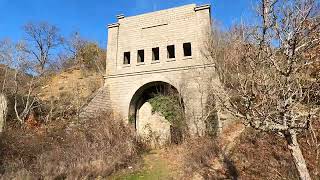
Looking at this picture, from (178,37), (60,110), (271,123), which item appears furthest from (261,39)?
(60,110)

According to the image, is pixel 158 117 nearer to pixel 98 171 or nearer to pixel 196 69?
pixel 196 69

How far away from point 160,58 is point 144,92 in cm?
270

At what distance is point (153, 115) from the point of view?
19.8 meters

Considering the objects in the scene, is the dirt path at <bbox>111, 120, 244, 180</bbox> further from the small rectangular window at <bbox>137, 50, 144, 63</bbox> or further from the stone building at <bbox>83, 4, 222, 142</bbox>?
the small rectangular window at <bbox>137, 50, 144, 63</bbox>

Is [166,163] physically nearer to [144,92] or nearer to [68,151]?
[68,151]

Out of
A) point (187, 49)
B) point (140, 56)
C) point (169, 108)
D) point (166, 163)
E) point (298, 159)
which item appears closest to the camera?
point (298, 159)

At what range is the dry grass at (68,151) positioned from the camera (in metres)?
11.9

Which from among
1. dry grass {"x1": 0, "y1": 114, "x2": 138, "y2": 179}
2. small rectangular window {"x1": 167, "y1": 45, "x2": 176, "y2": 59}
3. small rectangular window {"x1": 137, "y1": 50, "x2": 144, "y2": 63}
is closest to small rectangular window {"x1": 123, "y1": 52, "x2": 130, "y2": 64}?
small rectangular window {"x1": 137, "y1": 50, "x2": 144, "y2": 63}

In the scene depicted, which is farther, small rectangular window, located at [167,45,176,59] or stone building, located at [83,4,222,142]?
small rectangular window, located at [167,45,176,59]

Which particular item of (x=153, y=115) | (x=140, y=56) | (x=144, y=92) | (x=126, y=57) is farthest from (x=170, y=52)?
(x=153, y=115)

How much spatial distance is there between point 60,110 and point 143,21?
8817mm

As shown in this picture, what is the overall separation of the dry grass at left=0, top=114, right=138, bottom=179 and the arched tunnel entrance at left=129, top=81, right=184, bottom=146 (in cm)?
293

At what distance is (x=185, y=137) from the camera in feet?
55.1

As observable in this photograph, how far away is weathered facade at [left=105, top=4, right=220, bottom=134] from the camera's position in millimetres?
17859
